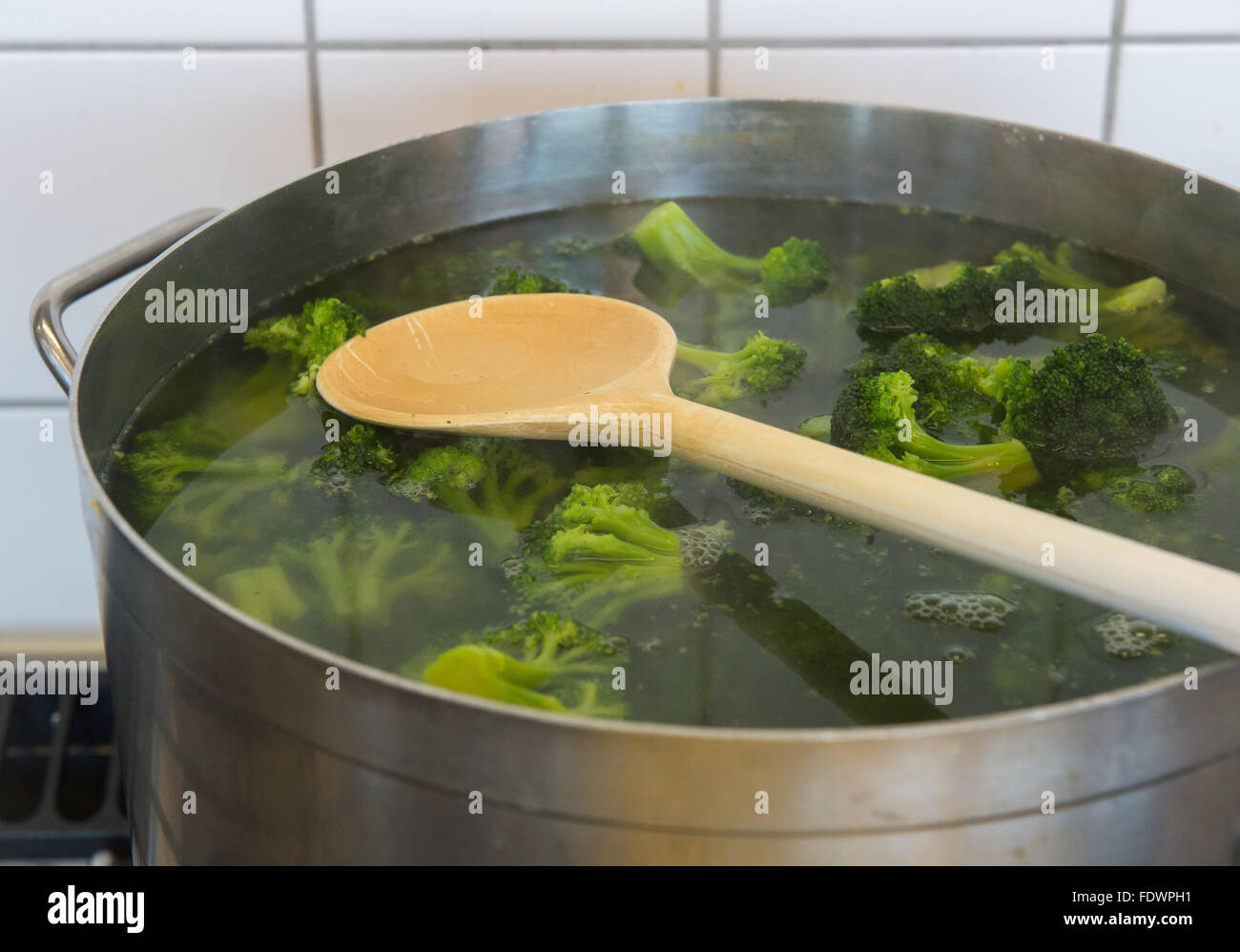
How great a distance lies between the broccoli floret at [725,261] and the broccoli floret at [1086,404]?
25cm

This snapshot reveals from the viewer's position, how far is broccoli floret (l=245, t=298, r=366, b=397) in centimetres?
102

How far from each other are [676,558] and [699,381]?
215mm

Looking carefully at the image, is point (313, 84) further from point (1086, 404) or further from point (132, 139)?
point (1086, 404)

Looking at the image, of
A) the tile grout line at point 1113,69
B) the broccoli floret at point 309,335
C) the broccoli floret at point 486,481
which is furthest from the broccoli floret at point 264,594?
the tile grout line at point 1113,69

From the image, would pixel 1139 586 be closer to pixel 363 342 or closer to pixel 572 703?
pixel 572 703

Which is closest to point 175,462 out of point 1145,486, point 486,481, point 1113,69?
point 486,481

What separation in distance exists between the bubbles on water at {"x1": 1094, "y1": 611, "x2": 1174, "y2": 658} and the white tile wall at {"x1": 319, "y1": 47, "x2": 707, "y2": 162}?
2.67 ft

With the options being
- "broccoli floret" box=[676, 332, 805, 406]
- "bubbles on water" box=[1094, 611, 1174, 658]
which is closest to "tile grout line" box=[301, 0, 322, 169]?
"broccoli floret" box=[676, 332, 805, 406]

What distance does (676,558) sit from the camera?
822 mm

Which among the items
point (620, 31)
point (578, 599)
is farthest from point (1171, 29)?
point (578, 599)

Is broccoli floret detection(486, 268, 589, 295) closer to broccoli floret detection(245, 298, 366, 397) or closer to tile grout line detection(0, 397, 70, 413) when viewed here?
broccoli floret detection(245, 298, 366, 397)

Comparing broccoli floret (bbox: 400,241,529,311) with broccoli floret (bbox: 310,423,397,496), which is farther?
broccoli floret (bbox: 400,241,529,311)

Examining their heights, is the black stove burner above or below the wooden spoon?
below
